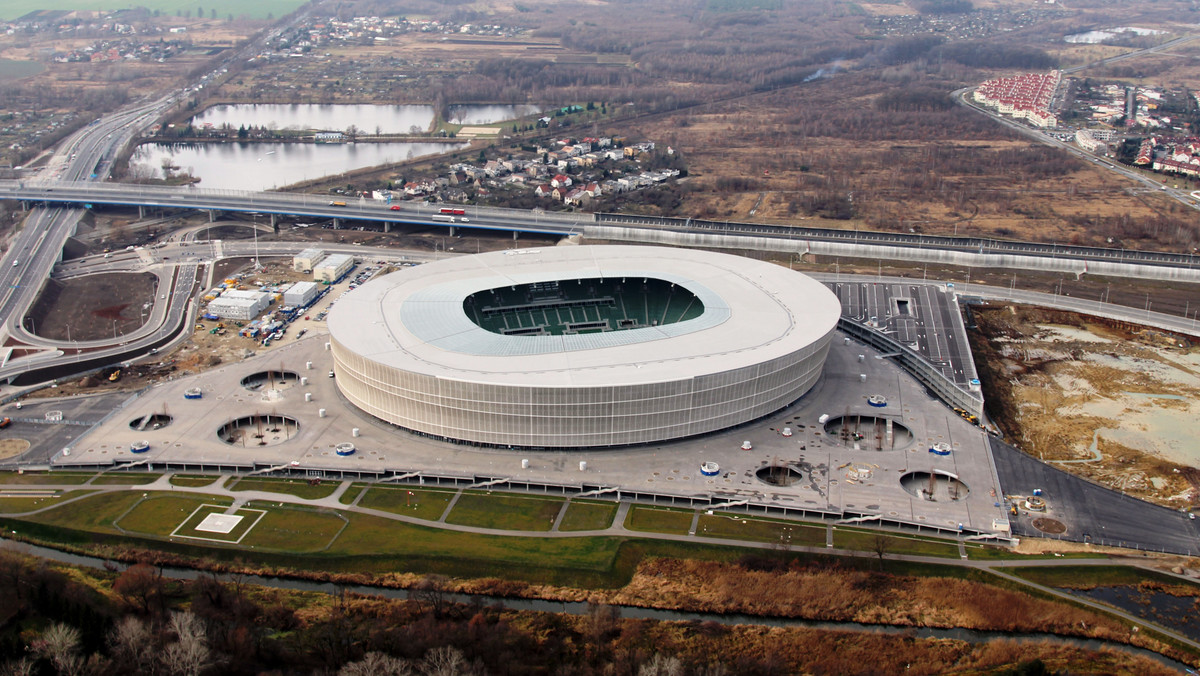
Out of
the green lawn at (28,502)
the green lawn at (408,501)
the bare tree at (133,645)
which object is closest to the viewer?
the bare tree at (133,645)

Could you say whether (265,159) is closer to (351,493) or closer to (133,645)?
(351,493)

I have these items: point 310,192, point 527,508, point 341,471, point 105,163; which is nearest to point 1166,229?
point 527,508

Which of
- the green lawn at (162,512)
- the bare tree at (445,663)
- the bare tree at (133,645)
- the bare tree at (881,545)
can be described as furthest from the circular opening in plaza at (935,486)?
the bare tree at (133,645)

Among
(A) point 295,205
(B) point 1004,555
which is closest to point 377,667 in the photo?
(B) point 1004,555

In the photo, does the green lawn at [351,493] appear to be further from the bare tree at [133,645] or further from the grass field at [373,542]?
the bare tree at [133,645]

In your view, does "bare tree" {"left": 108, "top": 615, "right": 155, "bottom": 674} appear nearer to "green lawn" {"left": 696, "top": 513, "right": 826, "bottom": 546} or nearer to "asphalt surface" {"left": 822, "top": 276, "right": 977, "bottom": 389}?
"green lawn" {"left": 696, "top": 513, "right": 826, "bottom": 546}

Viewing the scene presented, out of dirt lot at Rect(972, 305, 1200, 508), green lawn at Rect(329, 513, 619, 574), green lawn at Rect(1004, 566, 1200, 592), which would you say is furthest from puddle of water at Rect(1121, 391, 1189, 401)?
green lawn at Rect(329, 513, 619, 574)

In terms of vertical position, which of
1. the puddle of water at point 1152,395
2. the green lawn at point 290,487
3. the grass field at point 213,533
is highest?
the puddle of water at point 1152,395
